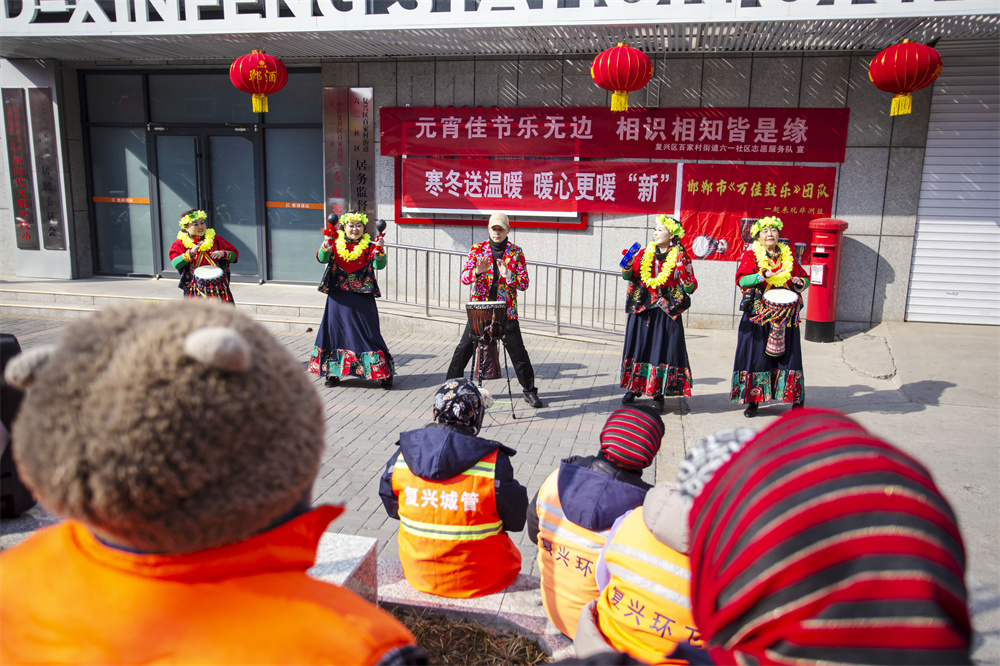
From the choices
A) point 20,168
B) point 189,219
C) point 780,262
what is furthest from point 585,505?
point 20,168

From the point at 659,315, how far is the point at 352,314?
121 inches

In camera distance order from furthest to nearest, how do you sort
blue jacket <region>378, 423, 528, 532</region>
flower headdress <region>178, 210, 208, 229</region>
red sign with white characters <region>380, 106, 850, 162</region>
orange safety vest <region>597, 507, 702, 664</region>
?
red sign with white characters <region>380, 106, 850, 162</region> → flower headdress <region>178, 210, 208, 229</region> → blue jacket <region>378, 423, 528, 532</region> → orange safety vest <region>597, 507, 702, 664</region>

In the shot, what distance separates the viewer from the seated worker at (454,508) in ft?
9.37

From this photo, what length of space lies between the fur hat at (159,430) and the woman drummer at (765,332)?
19.1 feet

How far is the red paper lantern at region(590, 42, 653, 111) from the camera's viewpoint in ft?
24.6

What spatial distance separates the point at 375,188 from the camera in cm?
1047

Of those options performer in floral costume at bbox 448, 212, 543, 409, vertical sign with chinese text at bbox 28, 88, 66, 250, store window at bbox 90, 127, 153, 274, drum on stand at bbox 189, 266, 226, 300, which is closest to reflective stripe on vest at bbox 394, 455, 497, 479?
performer in floral costume at bbox 448, 212, 543, 409

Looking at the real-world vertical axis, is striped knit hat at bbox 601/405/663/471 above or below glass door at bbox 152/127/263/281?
below

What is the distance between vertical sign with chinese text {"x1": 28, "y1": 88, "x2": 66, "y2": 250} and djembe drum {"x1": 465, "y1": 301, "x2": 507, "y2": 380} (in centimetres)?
905

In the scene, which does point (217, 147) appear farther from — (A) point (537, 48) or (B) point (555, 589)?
(B) point (555, 589)

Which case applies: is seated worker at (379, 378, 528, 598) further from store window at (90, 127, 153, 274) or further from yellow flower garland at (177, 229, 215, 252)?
store window at (90, 127, 153, 274)

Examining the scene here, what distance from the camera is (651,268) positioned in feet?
20.8

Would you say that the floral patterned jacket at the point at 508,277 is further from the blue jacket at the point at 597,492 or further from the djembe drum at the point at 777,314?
the blue jacket at the point at 597,492

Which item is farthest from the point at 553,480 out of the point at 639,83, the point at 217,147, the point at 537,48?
the point at 217,147
